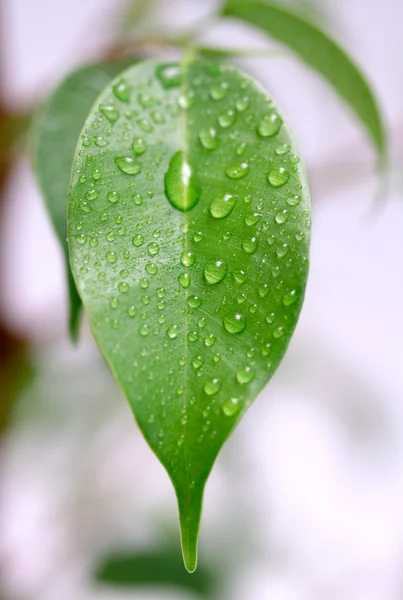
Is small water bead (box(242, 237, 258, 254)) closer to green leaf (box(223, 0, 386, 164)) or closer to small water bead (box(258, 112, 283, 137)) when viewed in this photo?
small water bead (box(258, 112, 283, 137))

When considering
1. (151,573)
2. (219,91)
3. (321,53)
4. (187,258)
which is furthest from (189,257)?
(151,573)

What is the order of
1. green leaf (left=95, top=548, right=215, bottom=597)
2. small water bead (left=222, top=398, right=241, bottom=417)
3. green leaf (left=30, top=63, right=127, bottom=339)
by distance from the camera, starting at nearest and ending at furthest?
small water bead (left=222, top=398, right=241, bottom=417), green leaf (left=30, top=63, right=127, bottom=339), green leaf (left=95, top=548, right=215, bottom=597)

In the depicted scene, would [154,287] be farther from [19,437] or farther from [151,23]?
[19,437]

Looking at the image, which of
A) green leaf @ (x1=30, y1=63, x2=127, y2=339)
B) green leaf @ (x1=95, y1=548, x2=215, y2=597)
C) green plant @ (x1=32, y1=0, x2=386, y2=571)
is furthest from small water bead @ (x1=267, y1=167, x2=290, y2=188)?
green leaf @ (x1=95, y1=548, x2=215, y2=597)

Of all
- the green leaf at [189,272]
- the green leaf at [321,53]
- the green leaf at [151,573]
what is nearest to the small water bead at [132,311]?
the green leaf at [189,272]

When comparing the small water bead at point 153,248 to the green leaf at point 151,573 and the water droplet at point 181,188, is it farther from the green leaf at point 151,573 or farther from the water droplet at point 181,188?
the green leaf at point 151,573

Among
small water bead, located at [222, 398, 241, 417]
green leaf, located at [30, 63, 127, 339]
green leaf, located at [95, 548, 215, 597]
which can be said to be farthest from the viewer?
green leaf, located at [95, 548, 215, 597]
